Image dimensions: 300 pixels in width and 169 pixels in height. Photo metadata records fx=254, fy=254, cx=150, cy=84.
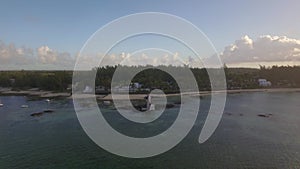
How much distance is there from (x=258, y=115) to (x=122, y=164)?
16.0 meters

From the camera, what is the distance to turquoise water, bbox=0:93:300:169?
11289mm

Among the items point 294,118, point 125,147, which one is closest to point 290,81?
point 294,118

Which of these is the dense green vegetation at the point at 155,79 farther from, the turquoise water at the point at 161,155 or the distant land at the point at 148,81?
the turquoise water at the point at 161,155

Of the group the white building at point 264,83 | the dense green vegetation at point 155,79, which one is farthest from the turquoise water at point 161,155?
the white building at point 264,83

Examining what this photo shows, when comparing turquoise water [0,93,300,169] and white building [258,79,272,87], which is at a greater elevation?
white building [258,79,272,87]

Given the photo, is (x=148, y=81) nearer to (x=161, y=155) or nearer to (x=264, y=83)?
(x=264, y=83)

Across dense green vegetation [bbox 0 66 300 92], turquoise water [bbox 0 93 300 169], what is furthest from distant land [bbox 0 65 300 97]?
turquoise water [bbox 0 93 300 169]

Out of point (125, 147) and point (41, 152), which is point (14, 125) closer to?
point (41, 152)

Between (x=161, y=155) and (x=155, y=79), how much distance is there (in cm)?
3255

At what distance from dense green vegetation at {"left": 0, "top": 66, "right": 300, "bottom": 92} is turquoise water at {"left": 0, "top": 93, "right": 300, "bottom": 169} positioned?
74.9ft

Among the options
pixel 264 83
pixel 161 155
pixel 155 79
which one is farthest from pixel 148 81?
pixel 161 155

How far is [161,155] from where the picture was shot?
12469mm

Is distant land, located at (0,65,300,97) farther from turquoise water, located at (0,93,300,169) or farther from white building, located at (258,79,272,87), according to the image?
turquoise water, located at (0,93,300,169)

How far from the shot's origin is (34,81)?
49.7 meters
